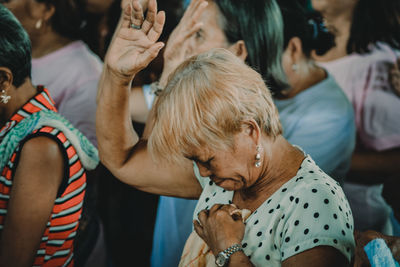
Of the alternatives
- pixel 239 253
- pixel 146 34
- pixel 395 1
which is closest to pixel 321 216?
pixel 239 253

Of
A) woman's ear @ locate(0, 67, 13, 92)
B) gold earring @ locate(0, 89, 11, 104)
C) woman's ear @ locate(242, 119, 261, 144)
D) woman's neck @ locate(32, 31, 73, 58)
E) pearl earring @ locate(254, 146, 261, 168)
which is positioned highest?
woman's ear @ locate(0, 67, 13, 92)

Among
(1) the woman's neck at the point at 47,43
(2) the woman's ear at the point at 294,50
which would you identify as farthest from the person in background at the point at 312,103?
(1) the woman's neck at the point at 47,43

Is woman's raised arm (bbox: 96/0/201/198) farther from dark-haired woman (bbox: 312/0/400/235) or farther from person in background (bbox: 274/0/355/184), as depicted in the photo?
dark-haired woman (bbox: 312/0/400/235)

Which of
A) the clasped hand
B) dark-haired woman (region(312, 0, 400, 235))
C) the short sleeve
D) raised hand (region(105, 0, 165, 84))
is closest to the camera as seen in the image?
the short sleeve

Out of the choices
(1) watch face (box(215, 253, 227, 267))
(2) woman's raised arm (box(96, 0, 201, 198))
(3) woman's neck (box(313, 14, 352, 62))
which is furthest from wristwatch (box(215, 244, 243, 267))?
(3) woman's neck (box(313, 14, 352, 62))

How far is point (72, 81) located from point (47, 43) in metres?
0.29

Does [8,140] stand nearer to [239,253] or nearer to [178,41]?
[178,41]

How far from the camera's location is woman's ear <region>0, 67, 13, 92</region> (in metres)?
1.51

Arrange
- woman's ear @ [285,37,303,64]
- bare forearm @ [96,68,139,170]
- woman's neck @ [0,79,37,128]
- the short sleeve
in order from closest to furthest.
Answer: the short sleeve → bare forearm @ [96,68,139,170] → woman's neck @ [0,79,37,128] → woman's ear @ [285,37,303,64]

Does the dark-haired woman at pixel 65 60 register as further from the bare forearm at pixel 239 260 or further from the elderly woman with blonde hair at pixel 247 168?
the bare forearm at pixel 239 260

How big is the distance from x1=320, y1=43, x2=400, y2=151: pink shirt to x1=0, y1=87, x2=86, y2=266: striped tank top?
5.23 feet

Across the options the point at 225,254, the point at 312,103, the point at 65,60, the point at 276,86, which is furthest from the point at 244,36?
the point at 65,60

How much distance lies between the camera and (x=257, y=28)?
6.14 feet

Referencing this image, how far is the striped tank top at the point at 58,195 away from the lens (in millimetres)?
1431
